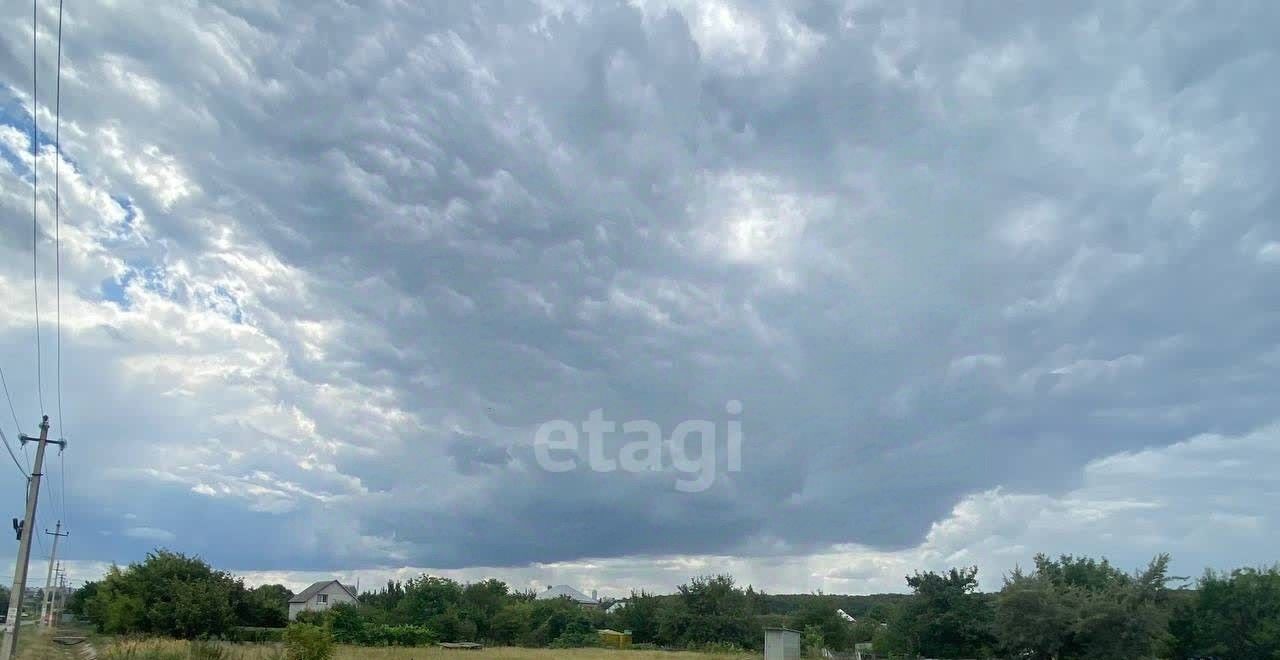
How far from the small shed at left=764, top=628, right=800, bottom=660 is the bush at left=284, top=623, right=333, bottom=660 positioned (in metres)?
25.1

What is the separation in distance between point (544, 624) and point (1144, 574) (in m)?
47.2

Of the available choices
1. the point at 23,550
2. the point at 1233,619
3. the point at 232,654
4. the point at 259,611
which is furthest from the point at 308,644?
the point at 1233,619

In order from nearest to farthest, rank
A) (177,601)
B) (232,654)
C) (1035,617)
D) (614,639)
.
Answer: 1. (232,654)
2. (1035,617)
3. (177,601)
4. (614,639)

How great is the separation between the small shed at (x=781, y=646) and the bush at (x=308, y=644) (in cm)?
2505

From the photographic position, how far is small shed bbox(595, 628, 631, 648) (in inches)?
2773

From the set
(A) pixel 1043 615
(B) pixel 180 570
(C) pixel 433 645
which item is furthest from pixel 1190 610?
(B) pixel 180 570

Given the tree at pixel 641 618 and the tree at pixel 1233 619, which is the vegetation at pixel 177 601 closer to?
the tree at pixel 641 618

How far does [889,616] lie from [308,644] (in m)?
41.9

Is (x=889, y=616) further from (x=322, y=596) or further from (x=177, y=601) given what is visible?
(x=322, y=596)

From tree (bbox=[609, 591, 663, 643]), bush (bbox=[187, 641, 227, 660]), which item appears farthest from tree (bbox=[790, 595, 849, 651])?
bush (bbox=[187, 641, 227, 660])

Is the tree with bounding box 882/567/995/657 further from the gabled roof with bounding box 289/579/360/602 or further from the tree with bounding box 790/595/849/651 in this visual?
Result: the gabled roof with bounding box 289/579/360/602

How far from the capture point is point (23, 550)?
34125mm

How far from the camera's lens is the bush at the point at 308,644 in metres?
24.2

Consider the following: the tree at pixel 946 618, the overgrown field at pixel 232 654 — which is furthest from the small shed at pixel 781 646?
the tree at pixel 946 618
